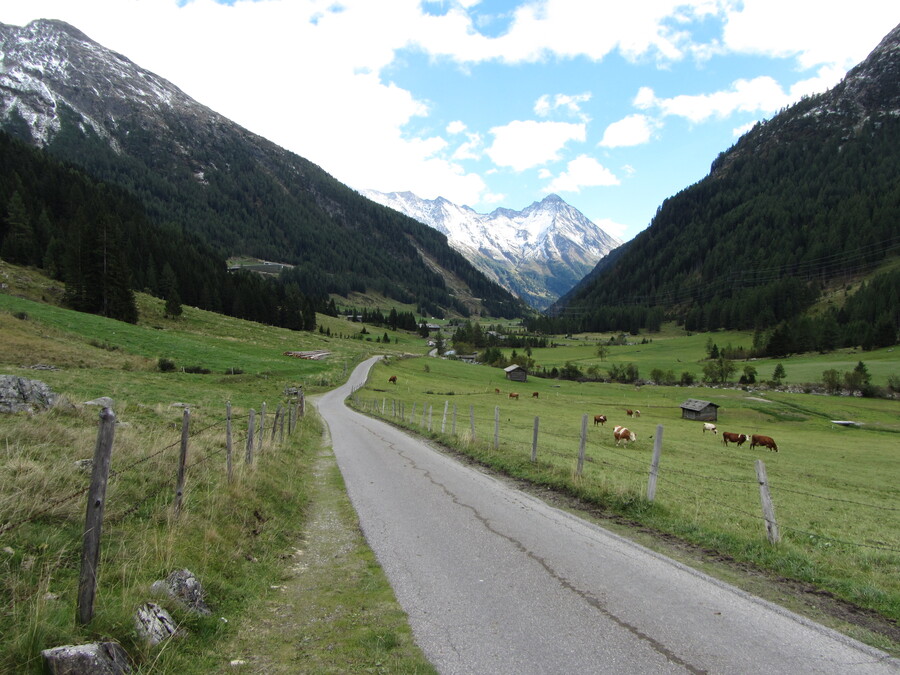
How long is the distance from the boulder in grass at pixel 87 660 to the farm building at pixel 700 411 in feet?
266

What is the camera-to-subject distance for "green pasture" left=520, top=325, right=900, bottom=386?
109 m

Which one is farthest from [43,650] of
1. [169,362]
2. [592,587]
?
[169,362]

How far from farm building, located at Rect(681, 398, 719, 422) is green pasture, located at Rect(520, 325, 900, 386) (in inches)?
1808

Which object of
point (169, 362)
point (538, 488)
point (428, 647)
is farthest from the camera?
point (169, 362)

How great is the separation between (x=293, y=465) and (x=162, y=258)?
117 m

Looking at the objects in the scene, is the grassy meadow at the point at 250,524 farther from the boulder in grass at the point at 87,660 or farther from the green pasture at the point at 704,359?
the green pasture at the point at 704,359

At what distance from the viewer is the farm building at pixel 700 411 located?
73.6 m

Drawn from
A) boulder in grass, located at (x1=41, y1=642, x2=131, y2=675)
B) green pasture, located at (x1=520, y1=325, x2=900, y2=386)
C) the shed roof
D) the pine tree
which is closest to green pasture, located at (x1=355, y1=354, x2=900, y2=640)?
the shed roof

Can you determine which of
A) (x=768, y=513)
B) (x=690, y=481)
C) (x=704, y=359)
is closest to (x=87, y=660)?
(x=768, y=513)

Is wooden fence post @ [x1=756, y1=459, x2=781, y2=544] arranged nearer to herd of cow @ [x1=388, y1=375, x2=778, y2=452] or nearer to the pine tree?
herd of cow @ [x1=388, y1=375, x2=778, y2=452]

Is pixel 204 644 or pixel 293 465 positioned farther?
pixel 293 465

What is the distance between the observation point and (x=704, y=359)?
154 metres

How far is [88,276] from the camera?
68250 mm

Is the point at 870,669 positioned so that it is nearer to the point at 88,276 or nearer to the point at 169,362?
the point at 169,362
